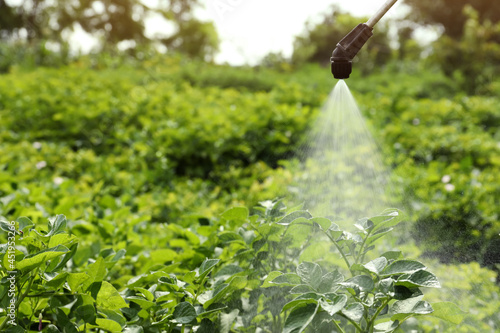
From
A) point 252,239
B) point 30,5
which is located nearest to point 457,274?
point 252,239

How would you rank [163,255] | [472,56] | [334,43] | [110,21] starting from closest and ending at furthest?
[163,255] → [472,56] → [334,43] → [110,21]

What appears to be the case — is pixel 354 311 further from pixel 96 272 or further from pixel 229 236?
pixel 96 272

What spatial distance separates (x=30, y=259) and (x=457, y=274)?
1377 mm

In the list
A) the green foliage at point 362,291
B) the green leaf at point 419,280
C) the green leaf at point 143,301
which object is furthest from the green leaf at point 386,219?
the green leaf at point 143,301

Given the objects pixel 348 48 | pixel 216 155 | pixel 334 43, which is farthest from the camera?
pixel 334 43

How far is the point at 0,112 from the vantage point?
17.2ft

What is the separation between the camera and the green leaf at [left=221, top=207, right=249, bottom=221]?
107 cm

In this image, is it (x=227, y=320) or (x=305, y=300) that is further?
(x=227, y=320)

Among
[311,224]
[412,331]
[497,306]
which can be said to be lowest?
[497,306]

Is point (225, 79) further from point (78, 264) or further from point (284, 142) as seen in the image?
point (78, 264)

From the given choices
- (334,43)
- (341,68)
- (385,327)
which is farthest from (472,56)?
(385,327)

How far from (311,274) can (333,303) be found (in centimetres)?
10

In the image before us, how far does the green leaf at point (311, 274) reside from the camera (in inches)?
32.4

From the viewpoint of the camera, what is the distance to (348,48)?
42.1 inches
